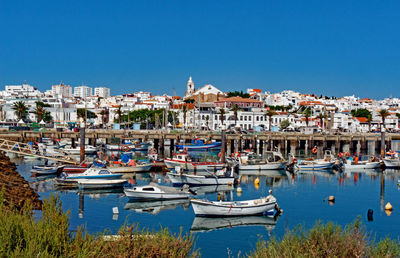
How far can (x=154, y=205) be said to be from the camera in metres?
34.2

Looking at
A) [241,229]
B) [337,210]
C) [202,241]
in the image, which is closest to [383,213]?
[337,210]

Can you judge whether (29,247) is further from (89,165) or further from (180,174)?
(89,165)

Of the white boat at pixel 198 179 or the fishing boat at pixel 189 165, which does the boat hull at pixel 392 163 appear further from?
the white boat at pixel 198 179

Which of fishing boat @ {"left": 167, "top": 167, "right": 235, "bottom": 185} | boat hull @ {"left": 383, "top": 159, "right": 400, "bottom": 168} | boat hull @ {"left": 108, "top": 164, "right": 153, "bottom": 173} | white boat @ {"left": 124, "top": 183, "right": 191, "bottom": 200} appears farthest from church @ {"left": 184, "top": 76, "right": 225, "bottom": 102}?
white boat @ {"left": 124, "top": 183, "right": 191, "bottom": 200}

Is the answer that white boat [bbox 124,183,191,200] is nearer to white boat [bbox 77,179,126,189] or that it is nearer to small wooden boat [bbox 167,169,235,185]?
white boat [bbox 77,179,126,189]

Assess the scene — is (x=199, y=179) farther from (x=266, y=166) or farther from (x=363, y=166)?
(x=363, y=166)

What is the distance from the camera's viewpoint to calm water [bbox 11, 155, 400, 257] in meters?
26.9

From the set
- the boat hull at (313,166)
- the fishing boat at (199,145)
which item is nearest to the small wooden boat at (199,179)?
the boat hull at (313,166)

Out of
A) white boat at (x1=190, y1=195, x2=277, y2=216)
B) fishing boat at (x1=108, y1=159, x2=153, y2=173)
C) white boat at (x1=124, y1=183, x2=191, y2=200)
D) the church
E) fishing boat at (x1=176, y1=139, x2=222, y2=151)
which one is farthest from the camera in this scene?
the church

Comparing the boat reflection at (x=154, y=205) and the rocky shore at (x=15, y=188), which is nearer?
the rocky shore at (x=15, y=188)

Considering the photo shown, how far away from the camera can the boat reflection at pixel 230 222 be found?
2836cm

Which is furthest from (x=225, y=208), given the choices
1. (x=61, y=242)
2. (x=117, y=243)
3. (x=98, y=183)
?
(x=61, y=242)

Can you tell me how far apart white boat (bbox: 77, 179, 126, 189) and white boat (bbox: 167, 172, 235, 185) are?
5.06 m

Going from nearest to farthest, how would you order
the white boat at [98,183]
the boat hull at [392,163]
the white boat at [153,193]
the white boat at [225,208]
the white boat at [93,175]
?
the white boat at [225,208] → the white boat at [153,193] → the white boat at [98,183] → the white boat at [93,175] → the boat hull at [392,163]
